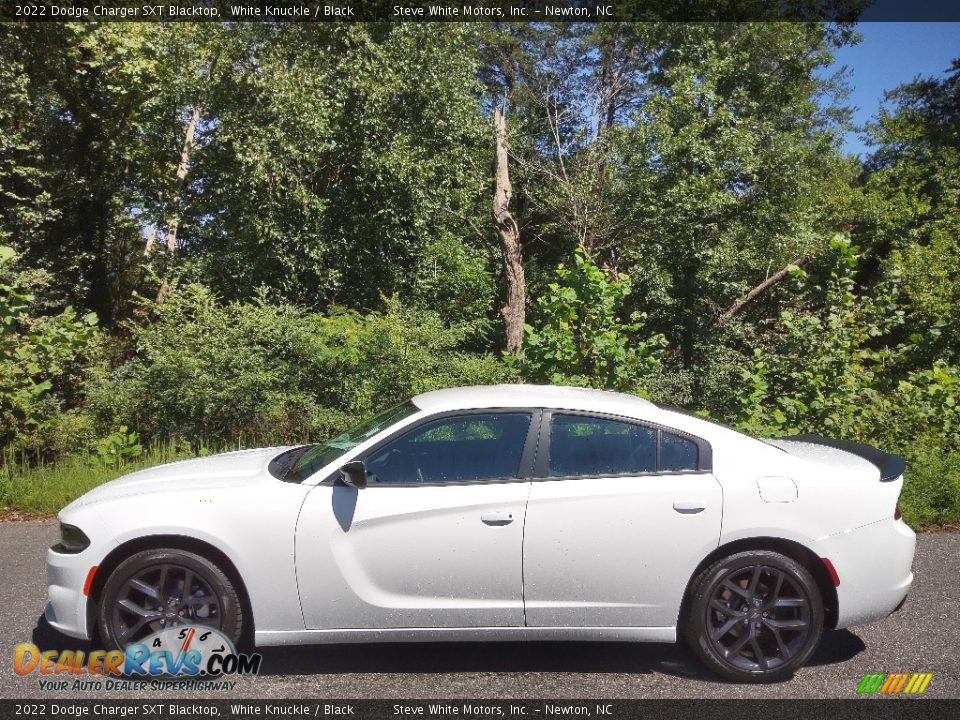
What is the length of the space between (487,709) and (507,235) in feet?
69.3

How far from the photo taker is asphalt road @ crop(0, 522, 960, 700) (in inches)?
174

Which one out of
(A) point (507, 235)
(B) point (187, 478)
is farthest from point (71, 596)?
(A) point (507, 235)

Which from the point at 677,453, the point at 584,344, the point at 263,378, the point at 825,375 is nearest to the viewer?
the point at 677,453

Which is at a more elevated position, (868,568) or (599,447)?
(599,447)

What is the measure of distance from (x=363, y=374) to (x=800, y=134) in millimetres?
16617

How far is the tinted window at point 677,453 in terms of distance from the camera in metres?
4.69

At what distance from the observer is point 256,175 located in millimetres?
16172

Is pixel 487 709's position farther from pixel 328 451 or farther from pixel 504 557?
pixel 328 451

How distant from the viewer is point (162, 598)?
449 cm

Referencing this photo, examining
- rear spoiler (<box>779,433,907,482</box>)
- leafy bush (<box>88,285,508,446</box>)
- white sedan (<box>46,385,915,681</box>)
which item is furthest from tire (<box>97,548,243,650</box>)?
leafy bush (<box>88,285,508,446</box>)

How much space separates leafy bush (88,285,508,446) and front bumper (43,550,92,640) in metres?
5.89

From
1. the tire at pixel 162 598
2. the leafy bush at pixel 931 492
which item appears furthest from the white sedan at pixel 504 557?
the leafy bush at pixel 931 492

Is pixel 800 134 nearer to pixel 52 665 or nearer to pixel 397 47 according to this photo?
pixel 397 47

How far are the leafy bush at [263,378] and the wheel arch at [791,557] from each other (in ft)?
20.6
